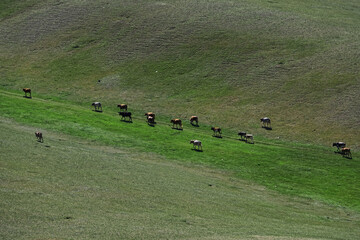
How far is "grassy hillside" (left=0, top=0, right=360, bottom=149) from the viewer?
8150cm

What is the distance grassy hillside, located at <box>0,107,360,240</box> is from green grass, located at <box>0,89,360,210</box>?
11.1 ft

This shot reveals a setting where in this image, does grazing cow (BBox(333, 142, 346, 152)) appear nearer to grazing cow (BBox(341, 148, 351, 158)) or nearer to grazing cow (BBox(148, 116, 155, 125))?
grazing cow (BBox(341, 148, 351, 158))

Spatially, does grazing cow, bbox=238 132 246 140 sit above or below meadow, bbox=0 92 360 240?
below

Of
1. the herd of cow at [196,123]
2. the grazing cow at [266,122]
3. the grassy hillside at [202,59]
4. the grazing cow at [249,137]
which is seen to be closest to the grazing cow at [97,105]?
the herd of cow at [196,123]

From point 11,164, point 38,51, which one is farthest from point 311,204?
point 38,51

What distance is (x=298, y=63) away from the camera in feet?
315

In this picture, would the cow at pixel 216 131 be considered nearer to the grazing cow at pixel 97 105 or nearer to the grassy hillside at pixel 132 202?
the grassy hillside at pixel 132 202

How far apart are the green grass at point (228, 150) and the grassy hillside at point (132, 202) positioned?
11.1ft

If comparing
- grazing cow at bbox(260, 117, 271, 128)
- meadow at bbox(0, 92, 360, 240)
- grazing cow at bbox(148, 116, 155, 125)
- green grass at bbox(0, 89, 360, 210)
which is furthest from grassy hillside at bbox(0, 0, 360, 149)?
meadow at bbox(0, 92, 360, 240)

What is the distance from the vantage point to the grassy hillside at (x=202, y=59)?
8150cm

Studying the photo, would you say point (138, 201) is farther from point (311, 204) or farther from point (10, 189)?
point (311, 204)

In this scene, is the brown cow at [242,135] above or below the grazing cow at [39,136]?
below

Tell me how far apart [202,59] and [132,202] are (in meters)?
68.3

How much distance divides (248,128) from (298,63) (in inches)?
1011
